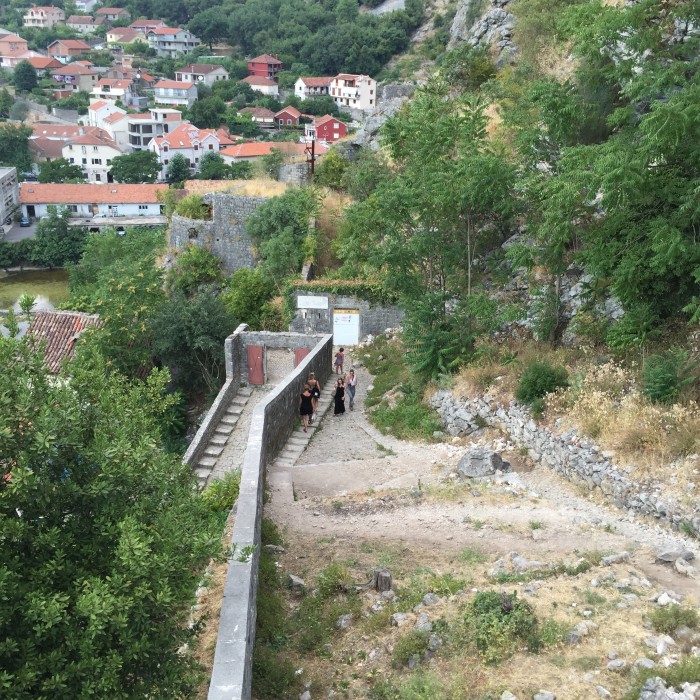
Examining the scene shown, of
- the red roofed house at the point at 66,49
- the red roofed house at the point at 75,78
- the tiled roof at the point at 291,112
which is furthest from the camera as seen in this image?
the red roofed house at the point at 66,49

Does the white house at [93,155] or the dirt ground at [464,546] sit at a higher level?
the white house at [93,155]

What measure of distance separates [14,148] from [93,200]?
57.2 ft

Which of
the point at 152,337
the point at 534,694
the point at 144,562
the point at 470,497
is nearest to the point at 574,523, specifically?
the point at 470,497

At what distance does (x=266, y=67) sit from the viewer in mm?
95938

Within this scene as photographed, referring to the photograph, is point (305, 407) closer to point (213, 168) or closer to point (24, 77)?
point (213, 168)

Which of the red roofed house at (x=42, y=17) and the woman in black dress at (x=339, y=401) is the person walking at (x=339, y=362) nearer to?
the woman in black dress at (x=339, y=401)

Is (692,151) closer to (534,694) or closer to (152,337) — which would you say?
(534,694)

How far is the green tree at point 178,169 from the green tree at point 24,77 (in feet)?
131

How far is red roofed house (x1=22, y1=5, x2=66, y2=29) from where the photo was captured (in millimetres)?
126375

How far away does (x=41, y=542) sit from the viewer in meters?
5.17

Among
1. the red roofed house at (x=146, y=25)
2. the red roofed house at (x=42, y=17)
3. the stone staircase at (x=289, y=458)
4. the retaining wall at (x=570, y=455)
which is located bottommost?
the stone staircase at (x=289, y=458)

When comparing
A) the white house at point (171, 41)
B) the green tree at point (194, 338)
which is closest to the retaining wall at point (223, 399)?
the green tree at point (194, 338)

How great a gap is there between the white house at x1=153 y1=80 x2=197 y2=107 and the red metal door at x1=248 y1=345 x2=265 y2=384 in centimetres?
8219

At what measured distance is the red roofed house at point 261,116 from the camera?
82.6 metres
